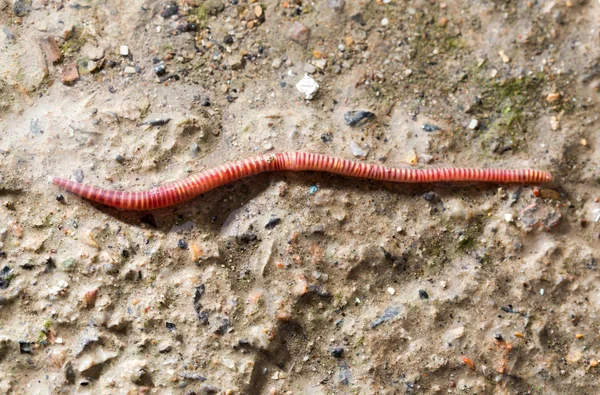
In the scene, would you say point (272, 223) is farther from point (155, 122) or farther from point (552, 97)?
point (552, 97)

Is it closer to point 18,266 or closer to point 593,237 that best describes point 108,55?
point 18,266

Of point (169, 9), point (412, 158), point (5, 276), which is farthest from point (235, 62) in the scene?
point (5, 276)

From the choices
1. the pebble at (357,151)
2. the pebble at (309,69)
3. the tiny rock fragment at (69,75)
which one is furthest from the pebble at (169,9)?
the pebble at (357,151)

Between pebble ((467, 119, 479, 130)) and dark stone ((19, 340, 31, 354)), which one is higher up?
pebble ((467, 119, 479, 130))

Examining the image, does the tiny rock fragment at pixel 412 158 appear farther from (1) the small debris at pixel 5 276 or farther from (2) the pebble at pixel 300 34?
(1) the small debris at pixel 5 276

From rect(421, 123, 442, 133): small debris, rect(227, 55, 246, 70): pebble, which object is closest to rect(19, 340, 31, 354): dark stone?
rect(227, 55, 246, 70): pebble

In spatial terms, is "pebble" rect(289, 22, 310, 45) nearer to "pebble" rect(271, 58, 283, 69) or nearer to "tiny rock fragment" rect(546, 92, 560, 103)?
"pebble" rect(271, 58, 283, 69)
